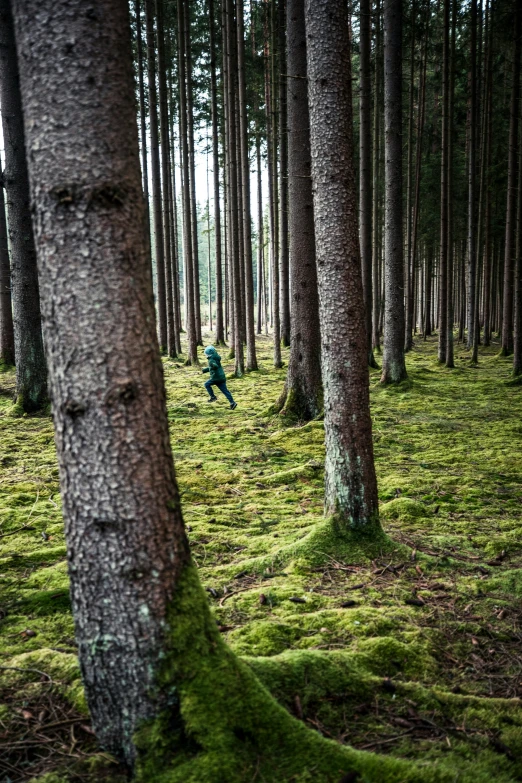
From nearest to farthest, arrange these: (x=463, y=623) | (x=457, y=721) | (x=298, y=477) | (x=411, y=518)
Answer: (x=457, y=721) < (x=463, y=623) < (x=411, y=518) < (x=298, y=477)

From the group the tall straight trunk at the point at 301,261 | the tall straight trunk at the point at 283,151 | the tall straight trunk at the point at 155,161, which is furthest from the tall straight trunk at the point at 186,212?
the tall straight trunk at the point at 301,261

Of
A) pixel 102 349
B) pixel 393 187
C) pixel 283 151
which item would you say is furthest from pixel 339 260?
pixel 283 151

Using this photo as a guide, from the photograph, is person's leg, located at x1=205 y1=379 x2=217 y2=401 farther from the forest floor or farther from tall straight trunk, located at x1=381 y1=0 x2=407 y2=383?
tall straight trunk, located at x1=381 y1=0 x2=407 y2=383

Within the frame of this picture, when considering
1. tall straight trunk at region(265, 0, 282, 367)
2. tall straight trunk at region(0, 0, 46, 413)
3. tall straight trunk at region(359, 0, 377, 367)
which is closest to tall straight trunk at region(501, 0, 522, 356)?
tall straight trunk at region(359, 0, 377, 367)

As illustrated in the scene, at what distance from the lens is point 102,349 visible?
2.19 meters

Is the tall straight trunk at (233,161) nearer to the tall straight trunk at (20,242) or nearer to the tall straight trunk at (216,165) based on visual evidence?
the tall straight trunk at (216,165)

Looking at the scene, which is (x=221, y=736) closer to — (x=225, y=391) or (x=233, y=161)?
(x=225, y=391)

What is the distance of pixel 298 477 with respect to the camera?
7.41 m

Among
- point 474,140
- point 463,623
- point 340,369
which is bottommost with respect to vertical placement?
point 463,623

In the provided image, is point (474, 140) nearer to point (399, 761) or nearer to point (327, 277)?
point (327, 277)

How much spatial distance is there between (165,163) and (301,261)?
411 inches

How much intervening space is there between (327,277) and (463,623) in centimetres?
295

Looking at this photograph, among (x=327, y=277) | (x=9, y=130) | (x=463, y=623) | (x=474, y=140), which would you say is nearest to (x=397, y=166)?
(x=474, y=140)

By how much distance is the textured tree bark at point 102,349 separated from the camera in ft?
7.03
